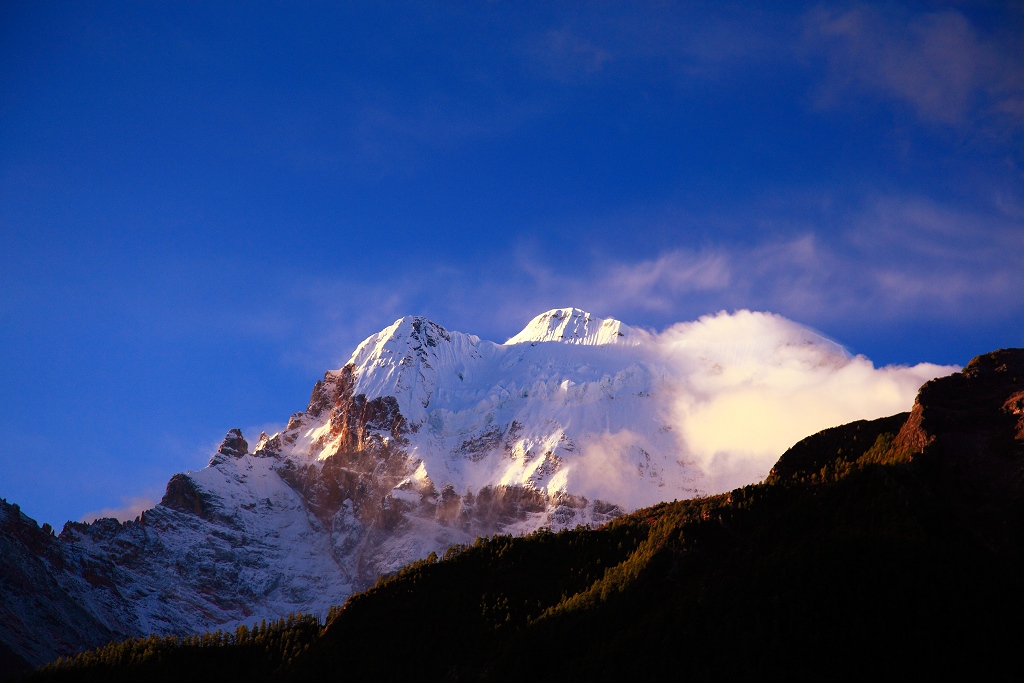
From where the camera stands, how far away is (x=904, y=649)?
8738cm

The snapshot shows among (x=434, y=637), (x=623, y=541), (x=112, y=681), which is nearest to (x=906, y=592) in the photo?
(x=623, y=541)

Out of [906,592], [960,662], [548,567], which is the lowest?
[960,662]

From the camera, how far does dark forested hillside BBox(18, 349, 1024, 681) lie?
291ft

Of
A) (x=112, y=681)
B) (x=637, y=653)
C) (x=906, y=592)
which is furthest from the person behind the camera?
(x=112, y=681)

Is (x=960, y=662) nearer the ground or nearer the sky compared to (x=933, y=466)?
nearer the ground

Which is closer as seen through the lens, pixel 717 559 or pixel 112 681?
pixel 717 559

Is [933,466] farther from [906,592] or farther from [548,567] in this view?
[548,567]

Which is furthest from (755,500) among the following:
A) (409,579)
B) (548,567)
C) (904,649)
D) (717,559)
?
(409,579)

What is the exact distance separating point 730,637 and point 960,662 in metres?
21.6

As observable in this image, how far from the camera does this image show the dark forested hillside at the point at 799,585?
291 feet

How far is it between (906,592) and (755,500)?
2492 cm

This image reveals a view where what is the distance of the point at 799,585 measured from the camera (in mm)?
96750

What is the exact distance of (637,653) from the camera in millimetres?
104625

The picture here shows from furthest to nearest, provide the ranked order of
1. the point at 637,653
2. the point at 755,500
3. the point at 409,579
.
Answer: the point at 409,579 → the point at 755,500 → the point at 637,653
